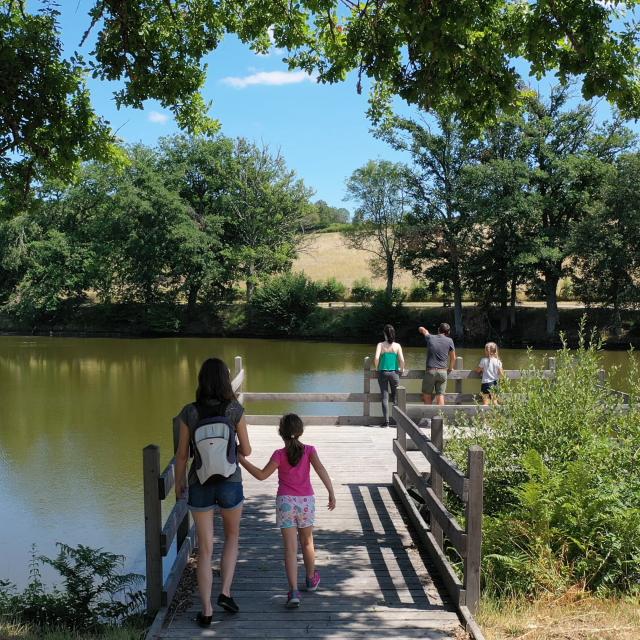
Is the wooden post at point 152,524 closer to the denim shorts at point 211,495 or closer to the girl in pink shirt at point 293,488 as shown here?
the denim shorts at point 211,495

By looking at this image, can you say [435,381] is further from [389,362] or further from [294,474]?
[294,474]

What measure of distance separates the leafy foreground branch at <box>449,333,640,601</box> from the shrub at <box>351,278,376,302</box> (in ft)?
134

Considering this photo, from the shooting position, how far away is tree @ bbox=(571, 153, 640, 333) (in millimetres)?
32250

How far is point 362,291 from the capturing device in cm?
4894

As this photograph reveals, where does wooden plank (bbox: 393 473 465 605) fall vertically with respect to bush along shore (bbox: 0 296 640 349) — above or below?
below

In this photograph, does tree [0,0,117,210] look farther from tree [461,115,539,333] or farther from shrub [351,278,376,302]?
shrub [351,278,376,302]

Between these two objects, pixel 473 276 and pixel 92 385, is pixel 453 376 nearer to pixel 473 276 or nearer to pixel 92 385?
pixel 92 385

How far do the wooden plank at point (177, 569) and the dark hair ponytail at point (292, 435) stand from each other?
4.07 ft

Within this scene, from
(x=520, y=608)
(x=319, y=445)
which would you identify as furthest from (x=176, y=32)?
(x=520, y=608)

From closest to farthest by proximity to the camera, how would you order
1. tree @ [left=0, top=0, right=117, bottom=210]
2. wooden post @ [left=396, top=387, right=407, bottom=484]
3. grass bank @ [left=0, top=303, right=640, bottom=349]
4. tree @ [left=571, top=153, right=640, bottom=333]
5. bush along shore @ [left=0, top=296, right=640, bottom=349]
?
1. wooden post @ [left=396, top=387, right=407, bottom=484]
2. tree @ [left=0, top=0, right=117, bottom=210]
3. tree @ [left=571, top=153, right=640, bottom=333]
4. grass bank @ [left=0, top=303, right=640, bottom=349]
5. bush along shore @ [left=0, top=296, right=640, bottom=349]

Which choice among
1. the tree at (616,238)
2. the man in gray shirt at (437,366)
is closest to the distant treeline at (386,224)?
the tree at (616,238)

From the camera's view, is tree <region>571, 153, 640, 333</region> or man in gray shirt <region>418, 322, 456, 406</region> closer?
man in gray shirt <region>418, 322, 456, 406</region>

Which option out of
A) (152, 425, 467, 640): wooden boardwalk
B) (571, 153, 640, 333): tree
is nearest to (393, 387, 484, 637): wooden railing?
(152, 425, 467, 640): wooden boardwalk

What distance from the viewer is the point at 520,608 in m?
5.21
